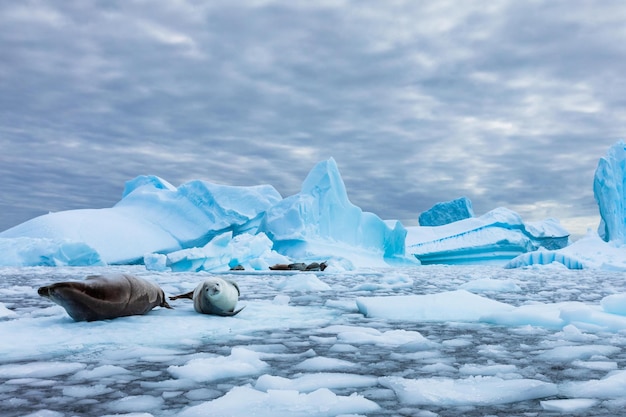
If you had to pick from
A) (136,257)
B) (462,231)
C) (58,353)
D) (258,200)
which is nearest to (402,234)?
(258,200)

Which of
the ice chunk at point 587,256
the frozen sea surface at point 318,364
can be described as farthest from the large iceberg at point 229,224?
the frozen sea surface at point 318,364

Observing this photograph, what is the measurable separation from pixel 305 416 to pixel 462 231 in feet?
114

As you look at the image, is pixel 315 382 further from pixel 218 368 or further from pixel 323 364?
pixel 218 368

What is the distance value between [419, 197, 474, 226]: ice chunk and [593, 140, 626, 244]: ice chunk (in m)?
17.9

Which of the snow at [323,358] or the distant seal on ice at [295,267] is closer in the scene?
the snow at [323,358]

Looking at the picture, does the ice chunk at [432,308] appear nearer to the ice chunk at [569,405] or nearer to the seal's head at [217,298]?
the seal's head at [217,298]

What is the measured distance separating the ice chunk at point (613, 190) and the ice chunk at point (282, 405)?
25.1 m

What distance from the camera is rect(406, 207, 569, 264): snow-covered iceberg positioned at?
33.2m

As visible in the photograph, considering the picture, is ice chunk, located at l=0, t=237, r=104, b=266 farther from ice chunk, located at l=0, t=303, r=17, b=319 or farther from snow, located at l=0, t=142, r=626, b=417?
ice chunk, located at l=0, t=303, r=17, b=319

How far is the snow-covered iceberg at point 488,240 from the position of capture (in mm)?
33156

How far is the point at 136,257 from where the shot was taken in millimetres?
22031

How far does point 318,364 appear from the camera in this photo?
2551 millimetres

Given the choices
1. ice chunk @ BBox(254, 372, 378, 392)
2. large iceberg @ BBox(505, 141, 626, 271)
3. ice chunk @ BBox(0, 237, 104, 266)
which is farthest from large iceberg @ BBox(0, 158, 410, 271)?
ice chunk @ BBox(254, 372, 378, 392)

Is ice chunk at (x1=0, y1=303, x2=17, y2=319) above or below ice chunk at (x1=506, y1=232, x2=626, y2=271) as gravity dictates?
below
